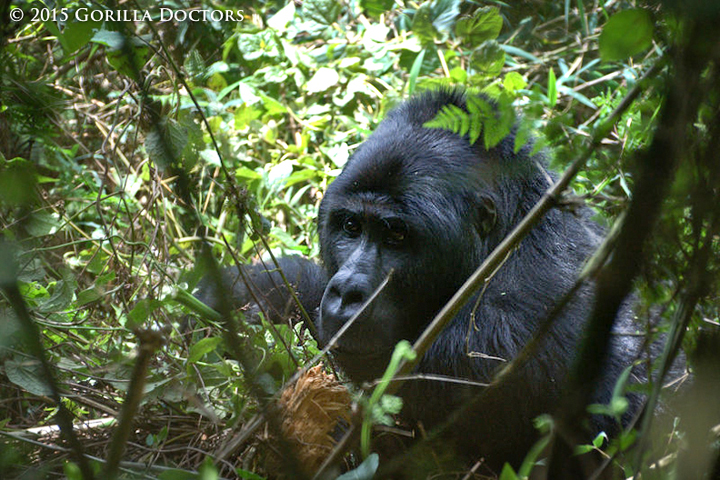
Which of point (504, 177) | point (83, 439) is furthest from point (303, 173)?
point (83, 439)

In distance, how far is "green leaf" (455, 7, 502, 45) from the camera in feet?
14.2

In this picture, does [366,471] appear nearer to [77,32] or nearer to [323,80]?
[77,32]

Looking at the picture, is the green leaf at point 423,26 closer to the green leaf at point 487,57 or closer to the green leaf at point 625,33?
the green leaf at point 487,57

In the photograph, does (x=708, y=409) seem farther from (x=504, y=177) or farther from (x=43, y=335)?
(x=43, y=335)

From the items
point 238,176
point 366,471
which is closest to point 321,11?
point 238,176

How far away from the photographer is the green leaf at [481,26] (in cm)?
433

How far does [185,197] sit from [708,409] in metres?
1.11

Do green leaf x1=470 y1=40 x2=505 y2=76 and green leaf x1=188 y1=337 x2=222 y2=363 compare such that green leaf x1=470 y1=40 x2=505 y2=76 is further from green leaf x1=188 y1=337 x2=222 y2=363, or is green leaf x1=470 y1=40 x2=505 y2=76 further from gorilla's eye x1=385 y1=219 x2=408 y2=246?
green leaf x1=188 y1=337 x2=222 y2=363

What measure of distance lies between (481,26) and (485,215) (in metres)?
1.97

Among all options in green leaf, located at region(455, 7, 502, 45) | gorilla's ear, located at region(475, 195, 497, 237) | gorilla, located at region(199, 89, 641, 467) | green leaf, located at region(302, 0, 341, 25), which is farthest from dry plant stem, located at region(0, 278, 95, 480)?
green leaf, located at region(302, 0, 341, 25)

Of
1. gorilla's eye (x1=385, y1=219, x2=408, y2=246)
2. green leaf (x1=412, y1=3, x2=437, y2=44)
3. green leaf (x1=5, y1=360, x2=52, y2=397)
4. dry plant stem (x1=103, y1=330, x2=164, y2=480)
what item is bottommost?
green leaf (x1=5, y1=360, x2=52, y2=397)

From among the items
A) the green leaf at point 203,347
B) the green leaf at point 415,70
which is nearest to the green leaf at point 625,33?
the green leaf at point 203,347

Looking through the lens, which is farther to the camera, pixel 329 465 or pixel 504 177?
pixel 504 177

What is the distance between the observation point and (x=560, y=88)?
4.47 m
